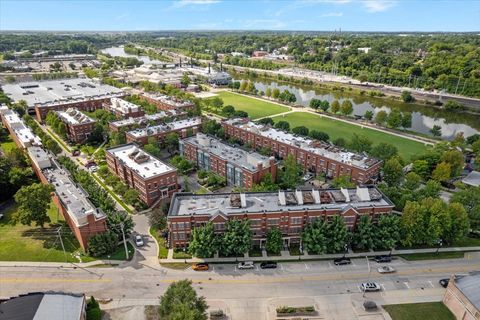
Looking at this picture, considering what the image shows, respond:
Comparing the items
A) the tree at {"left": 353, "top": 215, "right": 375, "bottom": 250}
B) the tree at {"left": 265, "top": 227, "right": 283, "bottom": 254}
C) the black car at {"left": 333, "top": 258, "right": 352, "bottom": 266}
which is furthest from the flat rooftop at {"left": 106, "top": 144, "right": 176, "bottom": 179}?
the tree at {"left": 353, "top": 215, "right": 375, "bottom": 250}

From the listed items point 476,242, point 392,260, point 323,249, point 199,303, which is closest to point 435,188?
point 476,242

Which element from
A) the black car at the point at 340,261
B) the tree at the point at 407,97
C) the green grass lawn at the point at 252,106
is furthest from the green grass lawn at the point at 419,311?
the tree at the point at 407,97

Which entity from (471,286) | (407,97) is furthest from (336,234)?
(407,97)

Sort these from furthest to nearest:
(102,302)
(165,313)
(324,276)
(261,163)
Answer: (261,163), (324,276), (102,302), (165,313)

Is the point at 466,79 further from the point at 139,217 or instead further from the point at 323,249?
the point at 139,217

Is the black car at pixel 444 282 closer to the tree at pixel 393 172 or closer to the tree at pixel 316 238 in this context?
the tree at pixel 316 238

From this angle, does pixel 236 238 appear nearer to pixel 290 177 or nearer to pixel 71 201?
pixel 290 177

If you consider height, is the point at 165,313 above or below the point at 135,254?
above
